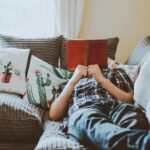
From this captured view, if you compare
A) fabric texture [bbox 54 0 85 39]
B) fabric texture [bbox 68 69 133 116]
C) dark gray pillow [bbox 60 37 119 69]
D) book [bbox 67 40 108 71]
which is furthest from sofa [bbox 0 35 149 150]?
fabric texture [bbox 54 0 85 39]

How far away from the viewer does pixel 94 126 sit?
1445mm

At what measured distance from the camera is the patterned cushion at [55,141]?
1.42 metres

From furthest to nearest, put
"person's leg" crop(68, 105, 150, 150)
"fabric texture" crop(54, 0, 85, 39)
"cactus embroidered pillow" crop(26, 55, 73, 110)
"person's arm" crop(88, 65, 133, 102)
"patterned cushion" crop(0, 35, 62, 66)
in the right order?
"fabric texture" crop(54, 0, 85, 39) < "patterned cushion" crop(0, 35, 62, 66) < "cactus embroidered pillow" crop(26, 55, 73, 110) < "person's arm" crop(88, 65, 133, 102) < "person's leg" crop(68, 105, 150, 150)

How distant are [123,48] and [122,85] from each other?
1232mm

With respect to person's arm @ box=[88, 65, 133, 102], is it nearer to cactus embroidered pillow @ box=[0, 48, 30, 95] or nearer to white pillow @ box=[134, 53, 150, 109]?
white pillow @ box=[134, 53, 150, 109]

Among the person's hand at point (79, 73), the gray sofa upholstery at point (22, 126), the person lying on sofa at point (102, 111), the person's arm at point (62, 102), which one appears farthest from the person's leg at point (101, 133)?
the person's hand at point (79, 73)

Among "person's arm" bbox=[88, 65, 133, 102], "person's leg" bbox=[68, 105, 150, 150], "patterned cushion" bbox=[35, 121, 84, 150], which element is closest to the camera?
"person's leg" bbox=[68, 105, 150, 150]

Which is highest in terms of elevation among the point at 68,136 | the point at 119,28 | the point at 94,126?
the point at 119,28

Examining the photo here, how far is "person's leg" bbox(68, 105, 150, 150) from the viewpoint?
1.27m

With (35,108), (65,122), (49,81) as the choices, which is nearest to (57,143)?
(65,122)

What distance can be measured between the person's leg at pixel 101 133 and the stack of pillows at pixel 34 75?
1.52 feet

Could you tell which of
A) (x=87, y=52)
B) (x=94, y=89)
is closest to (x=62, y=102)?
(x=94, y=89)

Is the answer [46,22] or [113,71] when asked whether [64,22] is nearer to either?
[46,22]

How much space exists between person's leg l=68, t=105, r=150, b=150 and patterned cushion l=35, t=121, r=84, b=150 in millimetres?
54
